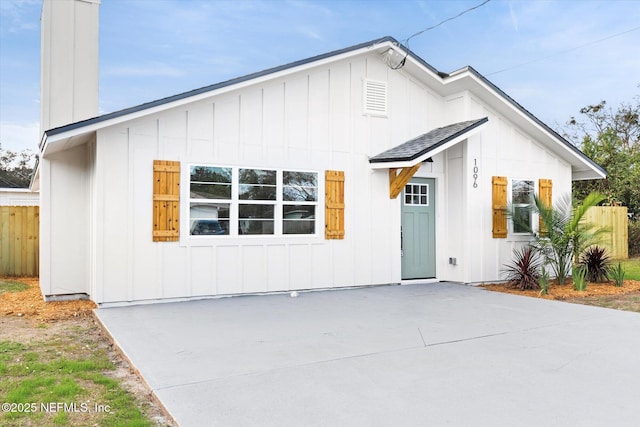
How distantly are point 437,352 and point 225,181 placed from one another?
4496 mm

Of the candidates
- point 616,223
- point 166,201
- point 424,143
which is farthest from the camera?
point 616,223

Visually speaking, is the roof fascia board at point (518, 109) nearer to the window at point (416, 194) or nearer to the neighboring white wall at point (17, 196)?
the window at point (416, 194)

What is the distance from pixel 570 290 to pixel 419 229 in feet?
9.94

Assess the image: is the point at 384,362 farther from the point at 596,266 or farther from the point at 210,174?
the point at 596,266

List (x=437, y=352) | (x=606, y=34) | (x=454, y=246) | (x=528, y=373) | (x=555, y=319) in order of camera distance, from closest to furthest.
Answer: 1. (x=528, y=373)
2. (x=437, y=352)
3. (x=555, y=319)
4. (x=454, y=246)
5. (x=606, y=34)

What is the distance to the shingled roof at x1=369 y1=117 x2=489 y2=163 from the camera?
8172 mm

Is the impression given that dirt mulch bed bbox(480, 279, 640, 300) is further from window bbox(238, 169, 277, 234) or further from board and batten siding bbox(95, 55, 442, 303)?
window bbox(238, 169, 277, 234)

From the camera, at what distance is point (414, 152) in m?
8.20

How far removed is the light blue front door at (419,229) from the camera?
30.7 feet

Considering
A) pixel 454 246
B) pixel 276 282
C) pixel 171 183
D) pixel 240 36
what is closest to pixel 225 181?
pixel 171 183

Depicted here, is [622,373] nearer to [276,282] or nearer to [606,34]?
[276,282]

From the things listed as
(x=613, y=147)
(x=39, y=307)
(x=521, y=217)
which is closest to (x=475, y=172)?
(x=521, y=217)

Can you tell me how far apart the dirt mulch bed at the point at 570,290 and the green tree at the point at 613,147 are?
885 centimetres

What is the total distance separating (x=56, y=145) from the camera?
22.6 ft
